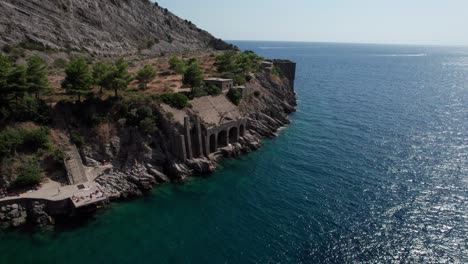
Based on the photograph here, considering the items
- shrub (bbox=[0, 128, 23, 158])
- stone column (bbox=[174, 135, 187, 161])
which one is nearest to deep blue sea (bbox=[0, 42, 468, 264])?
stone column (bbox=[174, 135, 187, 161])

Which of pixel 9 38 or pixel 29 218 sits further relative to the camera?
pixel 9 38

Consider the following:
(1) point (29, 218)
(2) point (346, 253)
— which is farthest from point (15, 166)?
(2) point (346, 253)

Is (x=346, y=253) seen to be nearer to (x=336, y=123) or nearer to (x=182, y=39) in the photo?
(x=336, y=123)

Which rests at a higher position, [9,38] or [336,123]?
[9,38]

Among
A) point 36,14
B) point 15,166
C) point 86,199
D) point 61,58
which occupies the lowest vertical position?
point 86,199

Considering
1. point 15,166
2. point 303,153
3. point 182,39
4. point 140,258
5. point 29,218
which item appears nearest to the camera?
point 140,258

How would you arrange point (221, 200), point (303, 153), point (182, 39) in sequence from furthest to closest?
point (182, 39) → point (303, 153) → point (221, 200)

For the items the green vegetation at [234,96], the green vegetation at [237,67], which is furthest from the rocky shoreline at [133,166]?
the green vegetation at [237,67]

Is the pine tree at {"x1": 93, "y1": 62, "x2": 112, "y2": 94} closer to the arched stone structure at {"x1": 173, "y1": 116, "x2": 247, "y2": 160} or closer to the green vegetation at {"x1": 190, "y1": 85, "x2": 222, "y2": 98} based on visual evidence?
the arched stone structure at {"x1": 173, "y1": 116, "x2": 247, "y2": 160}

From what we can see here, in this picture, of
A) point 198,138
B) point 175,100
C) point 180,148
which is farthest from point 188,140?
point 175,100
